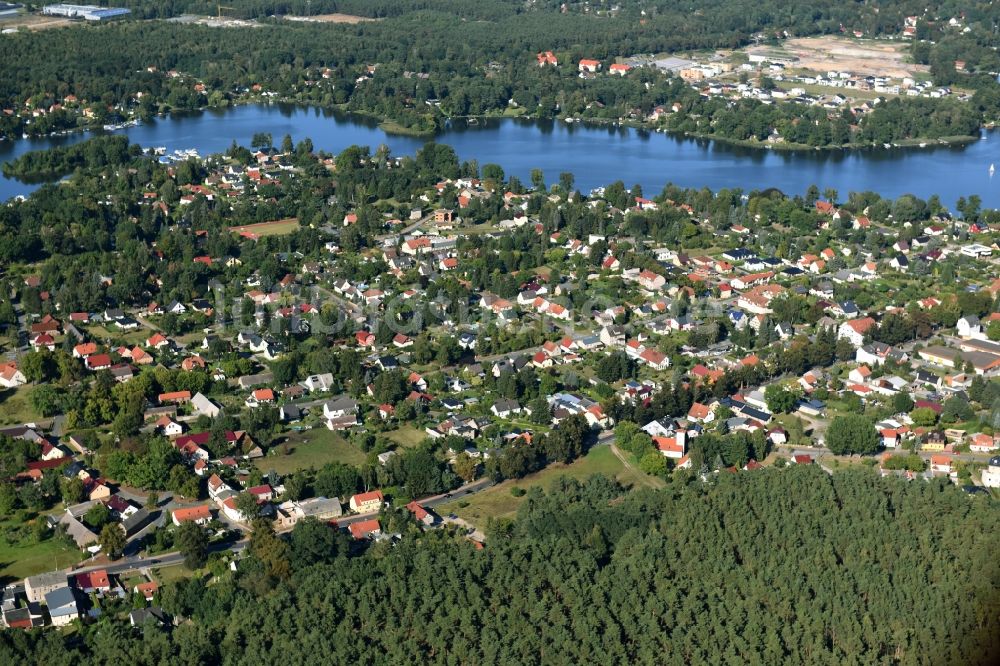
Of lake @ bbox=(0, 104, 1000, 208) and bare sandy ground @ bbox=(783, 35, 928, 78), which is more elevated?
bare sandy ground @ bbox=(783, 35, 928, 78)

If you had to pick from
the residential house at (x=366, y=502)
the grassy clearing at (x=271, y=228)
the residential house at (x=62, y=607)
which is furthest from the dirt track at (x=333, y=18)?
the residential house at (x=62, y=607)

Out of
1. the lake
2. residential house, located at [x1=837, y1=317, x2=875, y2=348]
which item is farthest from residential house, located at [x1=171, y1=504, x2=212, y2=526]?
the lake

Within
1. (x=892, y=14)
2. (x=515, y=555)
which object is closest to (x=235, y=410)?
(x=515, y=555)

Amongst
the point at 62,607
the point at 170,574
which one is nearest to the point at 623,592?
the point at 170,574

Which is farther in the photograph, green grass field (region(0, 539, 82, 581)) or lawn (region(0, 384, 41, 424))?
lawn (region(0, 384, 41, 424))

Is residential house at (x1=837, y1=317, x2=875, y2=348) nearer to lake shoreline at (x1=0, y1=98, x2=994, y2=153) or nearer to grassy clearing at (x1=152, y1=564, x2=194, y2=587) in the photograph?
grassy clearing at (x1=152, y1=564, x2=194, y2=587)

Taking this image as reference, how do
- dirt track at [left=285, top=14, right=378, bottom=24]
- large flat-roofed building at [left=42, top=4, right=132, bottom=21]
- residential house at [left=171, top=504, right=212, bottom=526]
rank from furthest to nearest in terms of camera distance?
dirt track at [left=285, top=14, right=378, bottom=24] < large flat-roofed building at [left=42, top=4, right=132, bottom=21] < residential house at [left=171, top=504, right=212, bottom=526]
